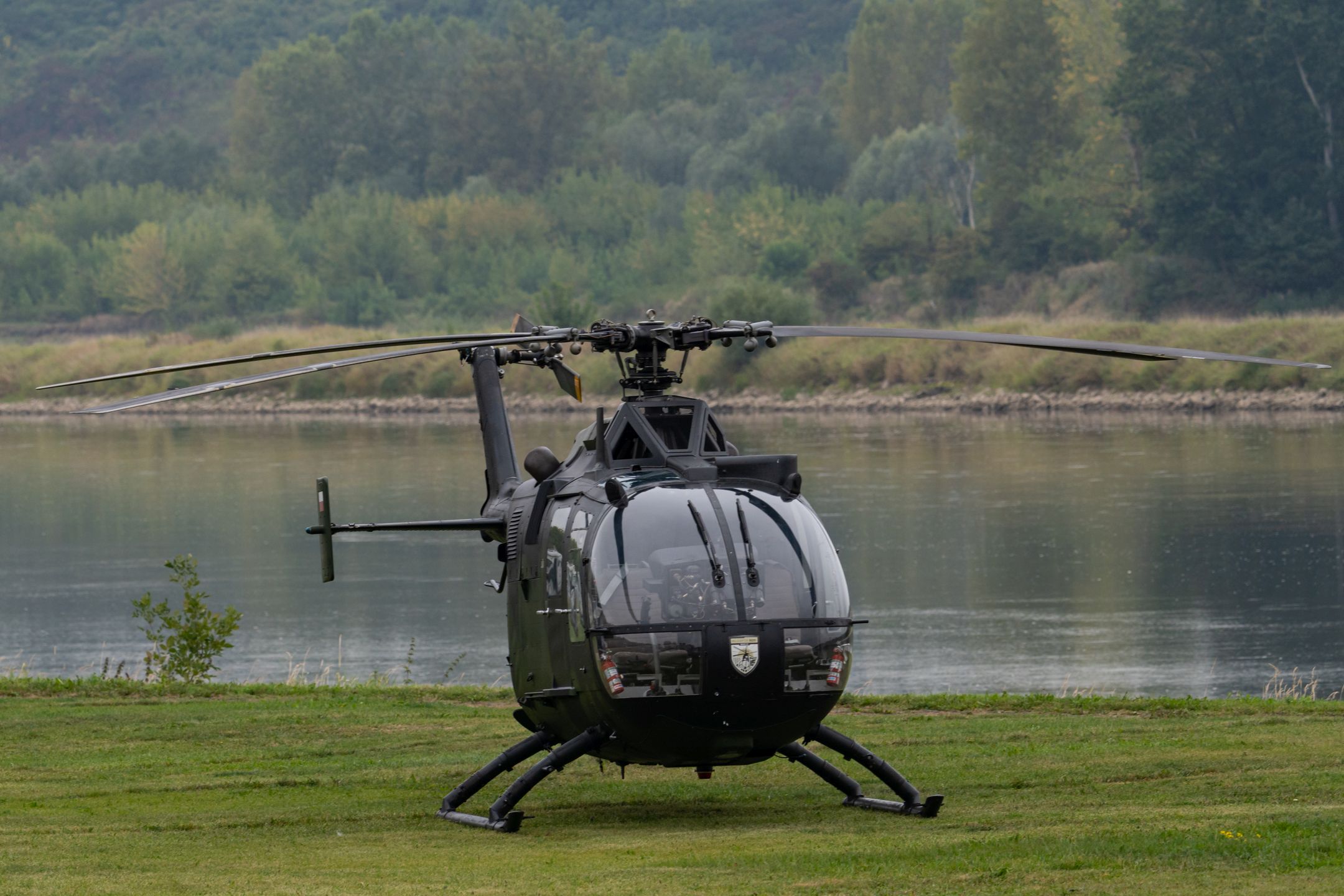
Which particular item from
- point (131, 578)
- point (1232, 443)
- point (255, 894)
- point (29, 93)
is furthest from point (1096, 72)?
point (29, 93)

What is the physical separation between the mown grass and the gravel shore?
0.47 m

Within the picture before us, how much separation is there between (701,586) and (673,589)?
5.6 inches

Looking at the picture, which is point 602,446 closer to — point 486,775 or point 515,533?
point 515,533

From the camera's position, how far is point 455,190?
11938cm

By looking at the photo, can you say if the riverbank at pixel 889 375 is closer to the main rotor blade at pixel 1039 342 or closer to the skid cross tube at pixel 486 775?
the skid cross tube at pixel 486 775

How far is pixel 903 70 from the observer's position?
4641 inches

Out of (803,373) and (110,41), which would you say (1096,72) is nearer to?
(803,373)

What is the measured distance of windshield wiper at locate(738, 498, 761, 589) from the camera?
9.17m

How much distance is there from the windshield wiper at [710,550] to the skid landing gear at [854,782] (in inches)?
40.6

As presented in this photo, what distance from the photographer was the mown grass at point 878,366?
59.1 metres

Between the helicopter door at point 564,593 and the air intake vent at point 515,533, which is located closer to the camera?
the helicopter door at point 564,593

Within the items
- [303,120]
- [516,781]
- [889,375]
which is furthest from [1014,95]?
[516,781]

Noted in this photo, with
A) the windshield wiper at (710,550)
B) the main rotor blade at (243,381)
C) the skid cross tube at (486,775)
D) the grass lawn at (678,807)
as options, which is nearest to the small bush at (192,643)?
the grass lawn at (678,807)

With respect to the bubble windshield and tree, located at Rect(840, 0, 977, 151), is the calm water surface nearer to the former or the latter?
the bubble windshield
